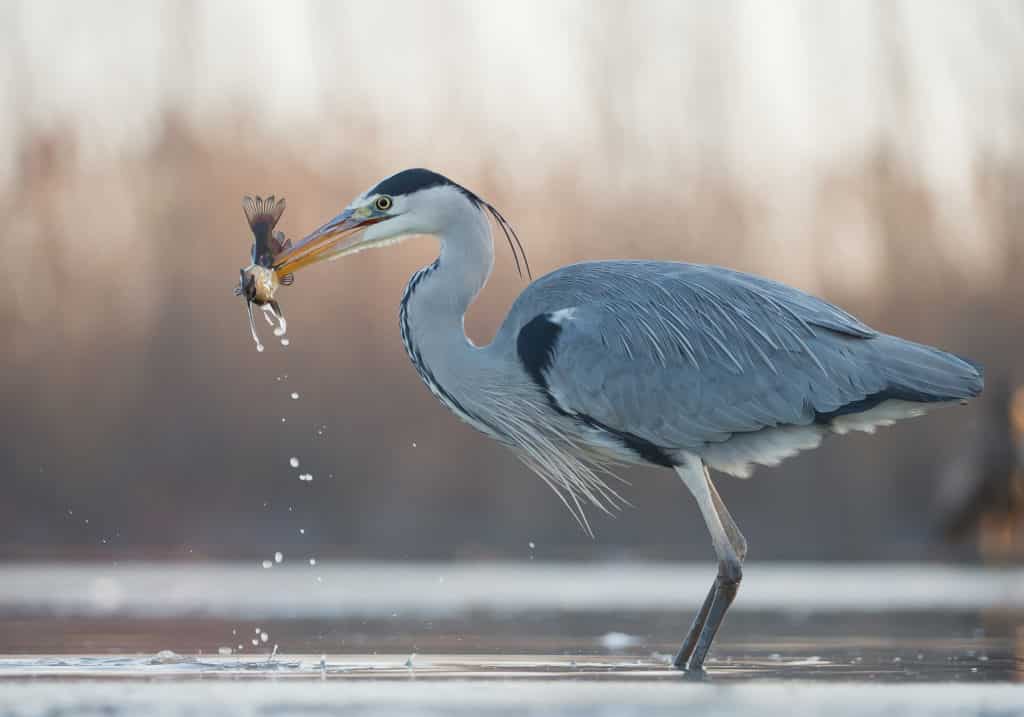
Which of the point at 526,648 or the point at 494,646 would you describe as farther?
the point at 494,646

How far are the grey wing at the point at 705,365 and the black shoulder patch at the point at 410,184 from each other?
0.82 metres

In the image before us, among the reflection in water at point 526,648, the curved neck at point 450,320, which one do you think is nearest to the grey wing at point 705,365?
the curved neck at point 450,320

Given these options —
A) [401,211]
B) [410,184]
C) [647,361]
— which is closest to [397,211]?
[401,211]

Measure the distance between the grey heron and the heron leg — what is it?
1cm

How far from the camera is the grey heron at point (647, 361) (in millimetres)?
9422

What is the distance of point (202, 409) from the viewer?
29.3m

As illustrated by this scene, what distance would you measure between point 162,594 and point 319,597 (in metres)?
1.80

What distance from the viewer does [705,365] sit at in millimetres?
9547

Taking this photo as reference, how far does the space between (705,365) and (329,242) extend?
6.57 ft

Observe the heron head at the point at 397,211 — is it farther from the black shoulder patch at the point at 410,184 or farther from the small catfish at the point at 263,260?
the small catfish at the point at 263,260

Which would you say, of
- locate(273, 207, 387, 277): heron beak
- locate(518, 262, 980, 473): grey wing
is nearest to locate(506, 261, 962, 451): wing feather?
locate(518, 262, 980, 473): grey wing

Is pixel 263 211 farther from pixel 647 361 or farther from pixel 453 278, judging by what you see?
pixel 647 361

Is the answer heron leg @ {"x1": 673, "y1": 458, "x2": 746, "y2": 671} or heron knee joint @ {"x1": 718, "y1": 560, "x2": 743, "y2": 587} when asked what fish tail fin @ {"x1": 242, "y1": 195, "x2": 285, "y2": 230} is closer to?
heron leg @ {"x1": 673, "y1": 458, "x2": 746, "y2": 671}

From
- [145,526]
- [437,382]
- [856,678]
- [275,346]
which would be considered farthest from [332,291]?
[856,678]
